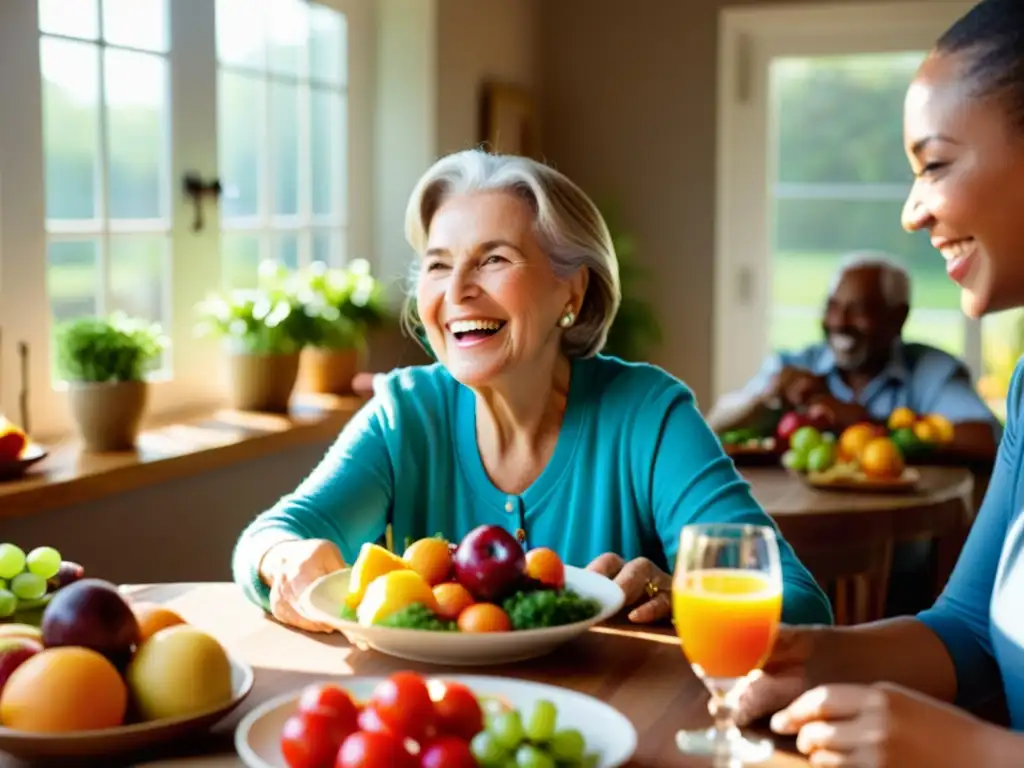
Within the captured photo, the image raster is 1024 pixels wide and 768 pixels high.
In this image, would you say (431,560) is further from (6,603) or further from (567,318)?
(567,318)

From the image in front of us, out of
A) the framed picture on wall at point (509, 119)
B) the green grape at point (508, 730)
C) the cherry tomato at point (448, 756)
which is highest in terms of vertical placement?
the framed picture on wall at point (509, 119)

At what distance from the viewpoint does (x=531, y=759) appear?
105 centimetres

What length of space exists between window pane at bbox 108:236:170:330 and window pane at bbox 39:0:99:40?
486mm

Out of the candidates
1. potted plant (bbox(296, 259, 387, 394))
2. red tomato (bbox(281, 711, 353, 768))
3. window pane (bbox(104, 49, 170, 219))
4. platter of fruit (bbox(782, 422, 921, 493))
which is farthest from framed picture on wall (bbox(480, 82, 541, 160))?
red tomato (bbox(281, 711, 353, 768))

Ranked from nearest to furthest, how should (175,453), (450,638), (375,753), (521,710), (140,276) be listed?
1. (375,753)
2. (521,710)
3. (450,638)
4. (175,453)
5. (140,276)

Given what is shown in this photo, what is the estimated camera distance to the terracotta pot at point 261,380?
349cm

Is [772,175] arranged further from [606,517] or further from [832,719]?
[832,719]

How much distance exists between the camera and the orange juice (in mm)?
1122

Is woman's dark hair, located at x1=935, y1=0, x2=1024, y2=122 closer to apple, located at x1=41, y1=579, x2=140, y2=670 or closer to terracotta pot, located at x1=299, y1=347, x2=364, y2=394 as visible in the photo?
apple, located at x1=41, y1=579, x2=140, y2=670

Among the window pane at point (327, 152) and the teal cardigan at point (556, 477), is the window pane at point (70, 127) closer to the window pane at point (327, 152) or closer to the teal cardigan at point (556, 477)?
the window pane at point (327, 152)

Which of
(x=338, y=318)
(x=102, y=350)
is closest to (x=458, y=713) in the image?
(x=102, y=350)

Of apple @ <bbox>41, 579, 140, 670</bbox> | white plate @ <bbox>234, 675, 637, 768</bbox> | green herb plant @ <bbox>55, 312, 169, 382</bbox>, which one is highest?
green herb plant @ <bbox>55, 312, 169, 382</bbox>

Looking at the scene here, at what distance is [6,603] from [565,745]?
0.73m

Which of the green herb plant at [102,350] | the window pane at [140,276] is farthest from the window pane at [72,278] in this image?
the green herb plant at [102,350]
